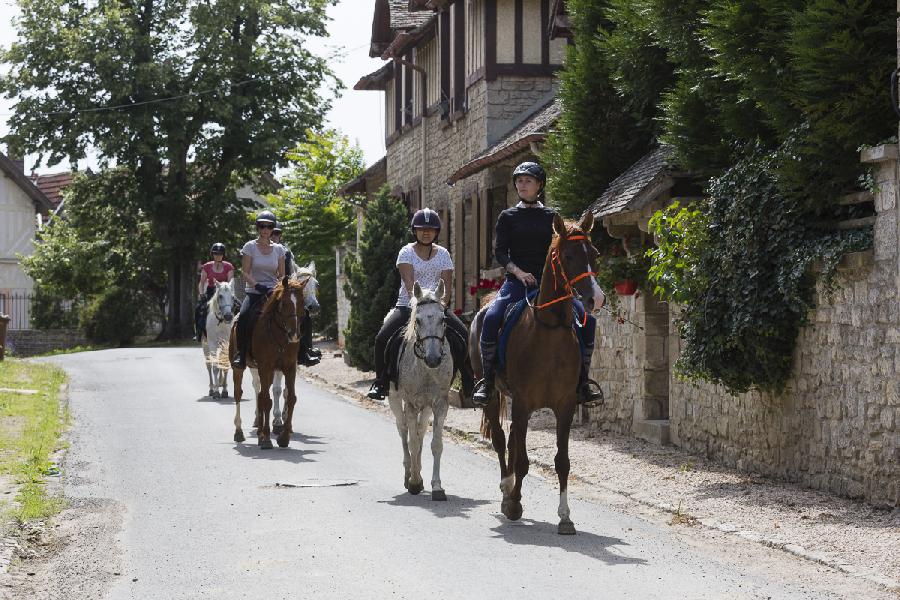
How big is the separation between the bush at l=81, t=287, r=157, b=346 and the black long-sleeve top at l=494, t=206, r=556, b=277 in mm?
45748

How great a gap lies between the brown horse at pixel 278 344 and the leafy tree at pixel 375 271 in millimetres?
13053

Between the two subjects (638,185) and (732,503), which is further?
(638,185)

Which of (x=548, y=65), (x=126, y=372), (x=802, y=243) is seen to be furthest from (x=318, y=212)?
(x=802, y=243)

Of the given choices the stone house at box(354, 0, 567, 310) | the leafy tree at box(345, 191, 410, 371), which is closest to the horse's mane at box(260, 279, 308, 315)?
the stone house at box(354, 0, 567, 310)

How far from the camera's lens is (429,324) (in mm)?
11445

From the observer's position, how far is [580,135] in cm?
1978

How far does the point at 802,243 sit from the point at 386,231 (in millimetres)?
17643

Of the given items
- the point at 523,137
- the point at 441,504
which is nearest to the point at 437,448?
the point at 441,504

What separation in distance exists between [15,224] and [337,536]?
6678 cm

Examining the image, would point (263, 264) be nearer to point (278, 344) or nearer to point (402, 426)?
point (278, 344)

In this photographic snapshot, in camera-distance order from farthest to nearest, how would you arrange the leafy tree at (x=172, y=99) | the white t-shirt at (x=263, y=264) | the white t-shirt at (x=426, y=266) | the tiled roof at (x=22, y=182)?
the tiled roof at (x=22, y=182) → the leafy tree at (x=172, y=99) → the white t-shirt at (x=263, y=264) → the white t-shirt at (x=426, y=266)

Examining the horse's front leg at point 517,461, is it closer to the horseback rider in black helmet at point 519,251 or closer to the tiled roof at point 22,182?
the horseback rider in black helmet at point 519,251

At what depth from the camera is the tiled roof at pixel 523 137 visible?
2238 cm

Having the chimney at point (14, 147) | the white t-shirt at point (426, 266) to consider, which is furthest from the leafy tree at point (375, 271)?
the chimney at point (14, 147)
